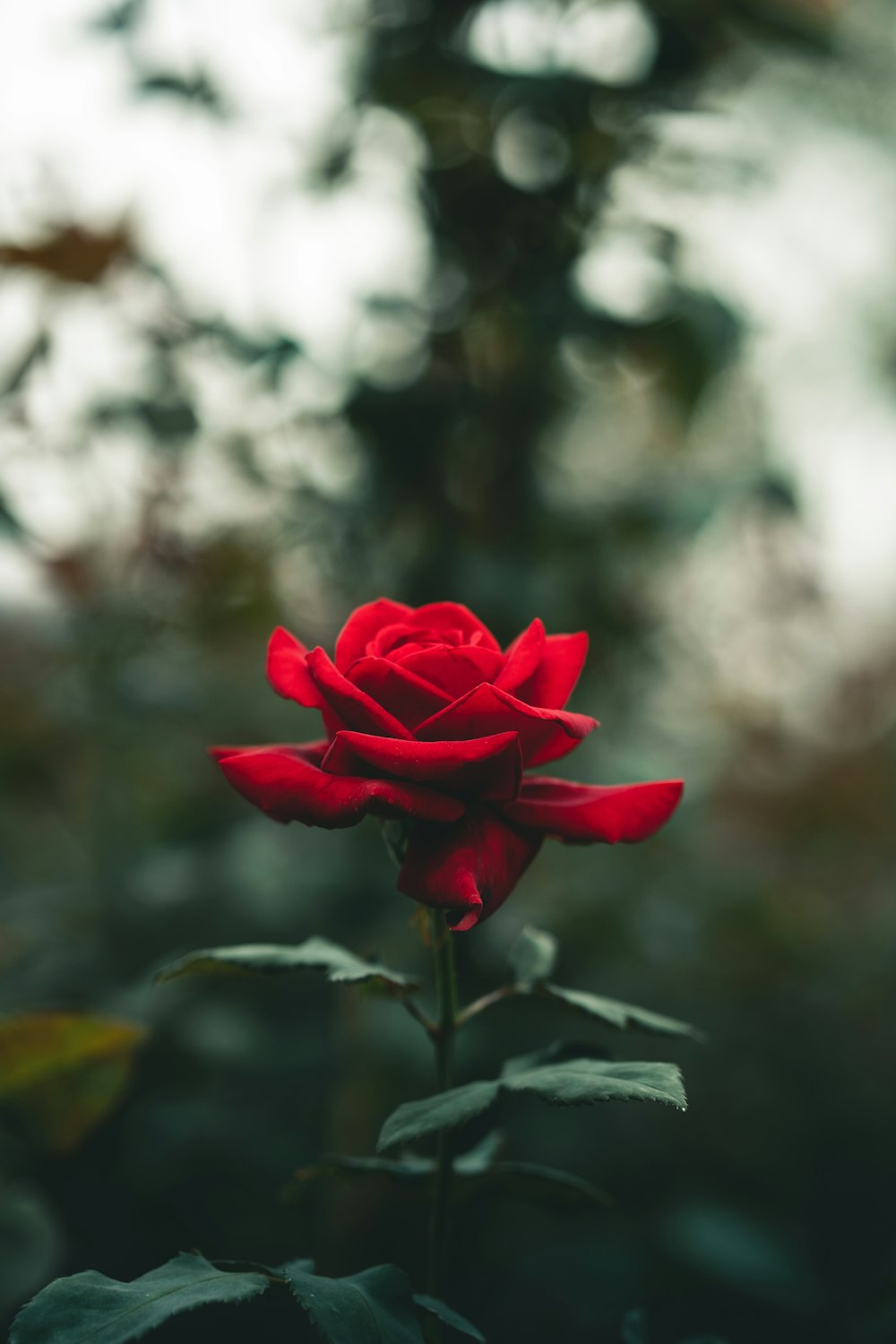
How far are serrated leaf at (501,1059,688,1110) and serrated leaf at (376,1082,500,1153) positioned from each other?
0.04 feet

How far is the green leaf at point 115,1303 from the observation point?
0.39m

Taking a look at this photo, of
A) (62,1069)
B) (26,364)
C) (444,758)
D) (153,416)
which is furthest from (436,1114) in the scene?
(153,416)

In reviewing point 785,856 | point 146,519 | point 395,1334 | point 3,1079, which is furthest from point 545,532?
point 785,856

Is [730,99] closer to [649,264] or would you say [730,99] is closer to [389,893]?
[649,264]

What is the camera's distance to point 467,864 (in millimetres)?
426

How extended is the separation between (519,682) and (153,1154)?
713 millimetres

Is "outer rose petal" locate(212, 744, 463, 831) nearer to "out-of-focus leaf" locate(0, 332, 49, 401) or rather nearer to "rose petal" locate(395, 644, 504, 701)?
"rose petal" locate(395, 644, 504, 701)

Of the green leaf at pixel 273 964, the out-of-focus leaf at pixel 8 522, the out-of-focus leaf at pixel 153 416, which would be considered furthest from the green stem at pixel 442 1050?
the out-of-focus leaf at pixel 153 416

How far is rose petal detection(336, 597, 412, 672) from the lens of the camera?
1.70ft

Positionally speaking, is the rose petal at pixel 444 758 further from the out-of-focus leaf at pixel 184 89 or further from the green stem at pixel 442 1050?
the out-of-focus leaf at pixel 184 89

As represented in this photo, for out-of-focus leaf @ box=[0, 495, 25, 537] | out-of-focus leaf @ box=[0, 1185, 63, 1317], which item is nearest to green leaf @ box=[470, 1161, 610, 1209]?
out-of-focus leaf @ box=[0, 1185, 63, 1317]

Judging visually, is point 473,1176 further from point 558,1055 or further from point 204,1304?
point 204,1304

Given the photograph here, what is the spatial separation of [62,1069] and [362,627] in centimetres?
43

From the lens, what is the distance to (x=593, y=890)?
1.49 meters
